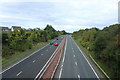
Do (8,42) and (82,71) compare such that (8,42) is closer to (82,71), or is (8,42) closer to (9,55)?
(9,55)

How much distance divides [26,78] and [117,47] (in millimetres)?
13076

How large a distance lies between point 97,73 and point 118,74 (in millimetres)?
6084

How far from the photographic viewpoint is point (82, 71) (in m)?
23.6

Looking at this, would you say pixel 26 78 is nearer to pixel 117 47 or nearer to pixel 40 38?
pixel 117 47

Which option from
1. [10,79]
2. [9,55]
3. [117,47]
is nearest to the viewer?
[117,47]

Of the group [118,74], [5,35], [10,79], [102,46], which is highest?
[5,35]

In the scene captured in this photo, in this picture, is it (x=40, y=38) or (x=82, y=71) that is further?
(x=40, y=38)

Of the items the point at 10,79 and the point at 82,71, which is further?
the point at 82,71

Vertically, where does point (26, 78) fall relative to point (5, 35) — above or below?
below

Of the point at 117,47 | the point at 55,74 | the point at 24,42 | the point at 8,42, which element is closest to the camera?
the point at 117,47

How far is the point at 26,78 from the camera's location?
65.2ft

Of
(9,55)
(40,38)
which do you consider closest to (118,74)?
(9,55)

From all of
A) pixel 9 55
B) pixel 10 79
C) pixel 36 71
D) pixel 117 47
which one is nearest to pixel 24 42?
pixel 9 55

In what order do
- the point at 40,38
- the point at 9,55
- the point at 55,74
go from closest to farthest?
the point at 55,74 → the point at 9,55 → the point at 40,38
